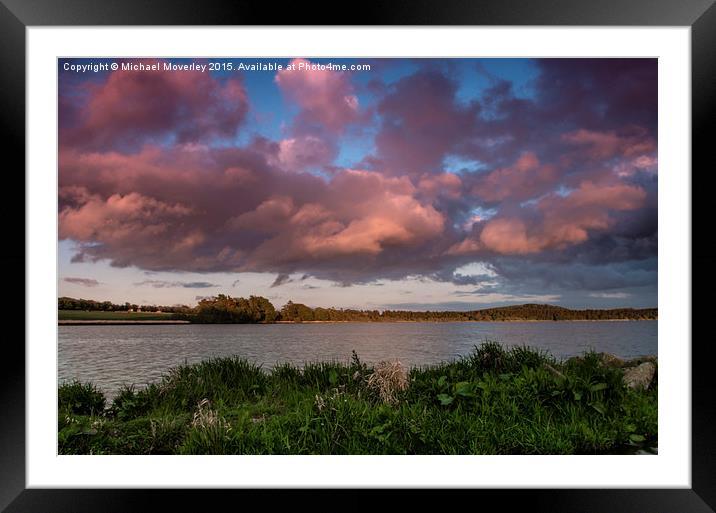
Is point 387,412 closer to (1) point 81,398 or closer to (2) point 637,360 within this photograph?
(1) point 81,398

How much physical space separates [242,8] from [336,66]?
200 centimetres

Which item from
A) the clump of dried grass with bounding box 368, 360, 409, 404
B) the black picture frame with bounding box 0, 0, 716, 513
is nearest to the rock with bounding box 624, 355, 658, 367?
the black picture frame with bounding box 0, 0, 716, 513

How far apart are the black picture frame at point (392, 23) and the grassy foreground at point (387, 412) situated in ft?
1.53

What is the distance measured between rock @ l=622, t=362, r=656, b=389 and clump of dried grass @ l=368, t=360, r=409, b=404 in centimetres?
198

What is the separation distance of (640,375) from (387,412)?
257 centimetres

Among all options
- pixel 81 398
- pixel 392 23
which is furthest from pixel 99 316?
pixel 392 23

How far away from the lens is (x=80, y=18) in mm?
2662

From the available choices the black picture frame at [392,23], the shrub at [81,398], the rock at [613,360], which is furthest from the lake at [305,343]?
the black picture frame at [392,23]

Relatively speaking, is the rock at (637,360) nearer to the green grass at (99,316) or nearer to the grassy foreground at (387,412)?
the grassy foreground at (387,412)

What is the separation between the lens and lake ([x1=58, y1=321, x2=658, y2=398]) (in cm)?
439

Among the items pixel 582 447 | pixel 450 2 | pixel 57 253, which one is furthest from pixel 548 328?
pixel 57 253

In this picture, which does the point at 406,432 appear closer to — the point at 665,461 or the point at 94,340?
the point at 665,461

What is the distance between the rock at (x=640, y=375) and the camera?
4.13m

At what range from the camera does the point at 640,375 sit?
4.27m
